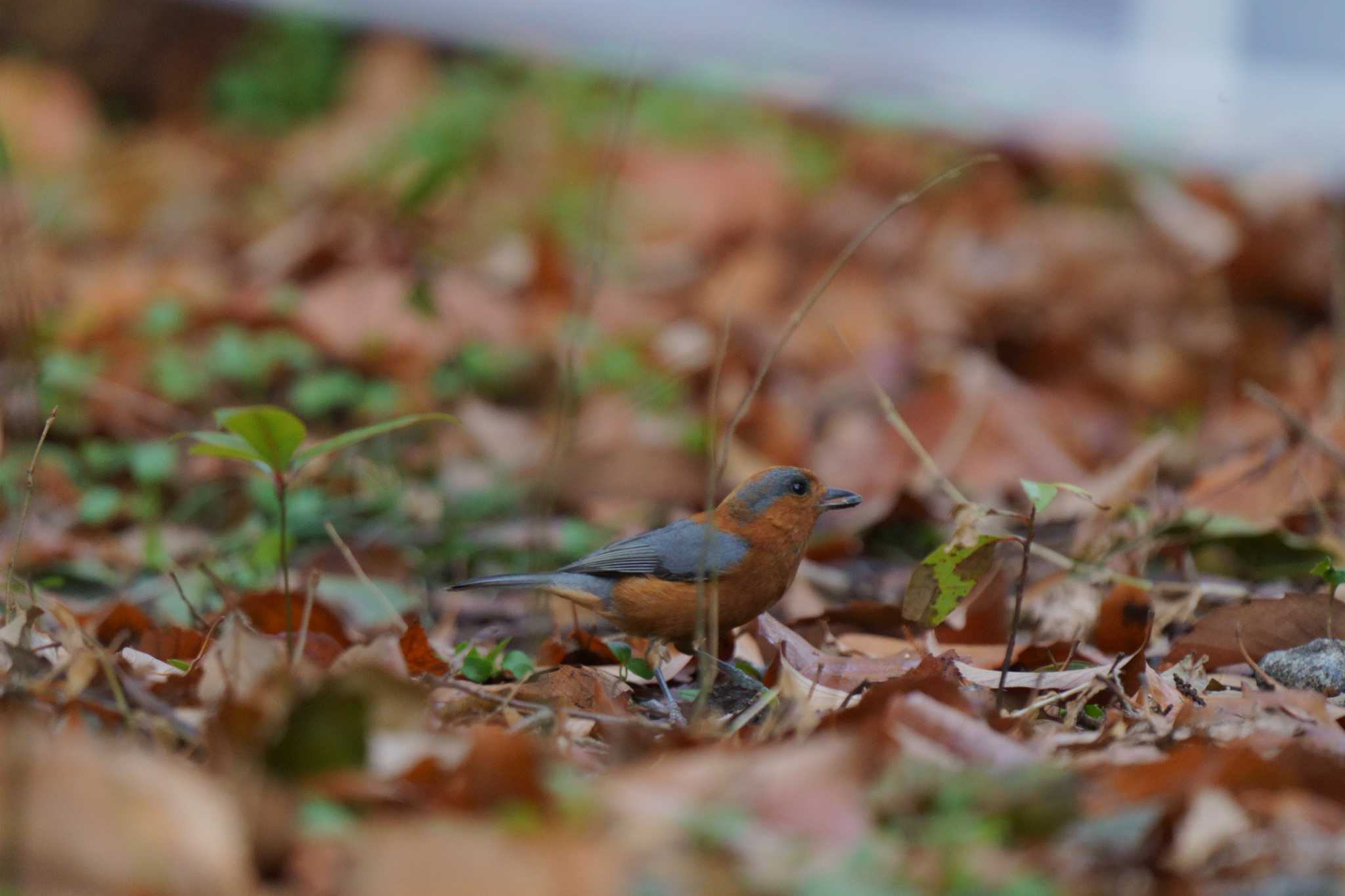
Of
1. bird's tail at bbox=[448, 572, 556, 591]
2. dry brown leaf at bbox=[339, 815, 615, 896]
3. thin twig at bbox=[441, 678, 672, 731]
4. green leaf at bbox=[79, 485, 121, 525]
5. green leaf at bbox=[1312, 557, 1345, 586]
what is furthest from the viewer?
green leaf at bbox=[79, 485, 121, 525]

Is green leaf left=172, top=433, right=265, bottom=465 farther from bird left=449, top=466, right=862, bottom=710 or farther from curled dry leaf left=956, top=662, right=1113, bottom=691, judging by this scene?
curled dry leaf left=956, top=662, right=1113, bottom=691

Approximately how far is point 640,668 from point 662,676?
189 mm

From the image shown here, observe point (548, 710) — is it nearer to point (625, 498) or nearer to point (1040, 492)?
point (1040, 492)

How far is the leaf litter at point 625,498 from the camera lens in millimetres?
2143

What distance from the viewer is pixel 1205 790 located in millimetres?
2314

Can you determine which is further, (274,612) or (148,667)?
(274,612)

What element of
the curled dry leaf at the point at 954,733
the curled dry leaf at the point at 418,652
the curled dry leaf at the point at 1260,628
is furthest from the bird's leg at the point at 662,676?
the curled dry leaf at the point at 1260,628

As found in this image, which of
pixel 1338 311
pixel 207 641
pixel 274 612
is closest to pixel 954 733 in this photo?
pixel 207 641

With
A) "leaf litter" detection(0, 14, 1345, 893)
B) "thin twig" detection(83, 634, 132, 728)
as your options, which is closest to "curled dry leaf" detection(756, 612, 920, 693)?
"leaf litter" detection(0, 14, 1345, 893)

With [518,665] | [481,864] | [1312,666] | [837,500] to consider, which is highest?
[481,864]

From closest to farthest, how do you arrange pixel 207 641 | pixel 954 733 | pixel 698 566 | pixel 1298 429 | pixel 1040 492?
1. pixel 954 733
2. pixel 1040 492
3. pixel 207 641
4. pixel 698 566
5. pixel 1298 429

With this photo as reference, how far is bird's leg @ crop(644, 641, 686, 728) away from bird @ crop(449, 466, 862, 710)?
1.5 inches

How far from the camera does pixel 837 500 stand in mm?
4180

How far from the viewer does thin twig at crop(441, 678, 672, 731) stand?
9.34 ft
